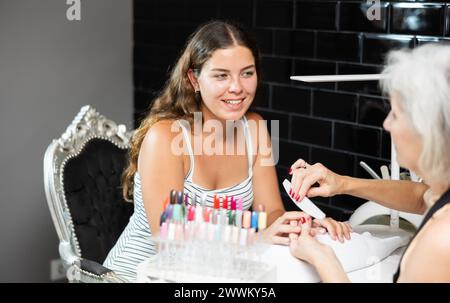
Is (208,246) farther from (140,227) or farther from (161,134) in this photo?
(140,227)

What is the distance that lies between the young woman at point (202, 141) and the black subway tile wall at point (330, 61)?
33 centimetres

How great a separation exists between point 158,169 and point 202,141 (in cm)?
23

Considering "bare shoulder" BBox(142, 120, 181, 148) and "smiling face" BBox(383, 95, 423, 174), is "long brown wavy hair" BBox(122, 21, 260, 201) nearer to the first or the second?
"bare shoulder" BBox(142, 120, 181, 148)

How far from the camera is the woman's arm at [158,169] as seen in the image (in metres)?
1.99

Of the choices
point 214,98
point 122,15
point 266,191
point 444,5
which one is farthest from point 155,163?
point 122,15

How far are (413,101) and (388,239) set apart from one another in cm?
48

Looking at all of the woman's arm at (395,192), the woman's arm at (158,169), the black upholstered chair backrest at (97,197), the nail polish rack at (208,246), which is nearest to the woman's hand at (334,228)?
the woman's arm at (395,192)

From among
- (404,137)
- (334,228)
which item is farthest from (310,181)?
(404,137)

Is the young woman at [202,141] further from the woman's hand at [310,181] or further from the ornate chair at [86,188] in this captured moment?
the woman's hand at [310,181]

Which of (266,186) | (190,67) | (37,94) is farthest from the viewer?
(37,94)

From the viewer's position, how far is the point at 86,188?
2.42 m

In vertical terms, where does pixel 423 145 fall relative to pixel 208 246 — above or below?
above

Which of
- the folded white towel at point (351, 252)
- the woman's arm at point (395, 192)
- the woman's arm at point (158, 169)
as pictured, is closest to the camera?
the folded white towel at point (351, 252)
